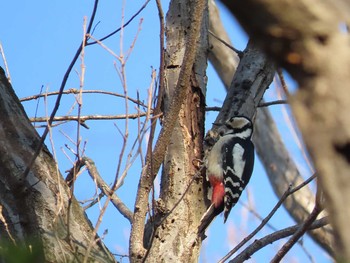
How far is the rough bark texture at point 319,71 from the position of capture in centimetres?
71

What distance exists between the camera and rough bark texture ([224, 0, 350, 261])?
71cm

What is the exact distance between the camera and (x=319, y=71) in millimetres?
728

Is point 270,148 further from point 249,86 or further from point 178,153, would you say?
point 178,153

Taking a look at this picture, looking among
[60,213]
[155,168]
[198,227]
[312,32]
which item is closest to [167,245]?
[198,227]

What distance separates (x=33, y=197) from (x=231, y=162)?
109 inches

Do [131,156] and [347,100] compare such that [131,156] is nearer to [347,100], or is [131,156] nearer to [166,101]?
[166,101]

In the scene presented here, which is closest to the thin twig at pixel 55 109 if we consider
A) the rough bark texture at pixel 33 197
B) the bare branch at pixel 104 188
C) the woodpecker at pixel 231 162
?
the rough bark texture at pixel 33 197

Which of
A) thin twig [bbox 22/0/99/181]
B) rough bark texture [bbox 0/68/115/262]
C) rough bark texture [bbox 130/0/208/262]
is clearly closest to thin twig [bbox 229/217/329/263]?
rough bark texture [bbox 130/0/208/262]

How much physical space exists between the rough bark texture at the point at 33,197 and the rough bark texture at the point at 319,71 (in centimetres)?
170

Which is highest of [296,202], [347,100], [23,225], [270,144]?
[270,144]

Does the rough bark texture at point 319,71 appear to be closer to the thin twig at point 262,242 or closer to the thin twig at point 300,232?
the thin twig at point 300,232

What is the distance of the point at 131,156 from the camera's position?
238 centimetres

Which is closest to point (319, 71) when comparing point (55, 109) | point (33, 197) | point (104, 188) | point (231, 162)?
point (55, 109)

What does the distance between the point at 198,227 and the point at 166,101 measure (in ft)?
2.39
